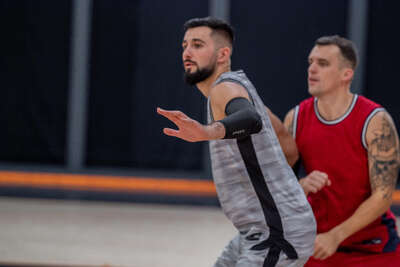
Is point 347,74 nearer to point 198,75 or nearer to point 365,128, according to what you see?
point 365,128

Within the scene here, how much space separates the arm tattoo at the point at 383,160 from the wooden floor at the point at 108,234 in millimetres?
1774

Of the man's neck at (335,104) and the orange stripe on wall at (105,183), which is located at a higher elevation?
the man's neck at (335,104)

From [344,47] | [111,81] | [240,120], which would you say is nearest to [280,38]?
[111,81]

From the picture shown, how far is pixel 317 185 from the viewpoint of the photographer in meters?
2.22

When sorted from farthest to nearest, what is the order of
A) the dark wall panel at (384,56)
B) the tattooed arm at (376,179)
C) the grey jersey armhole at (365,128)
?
1. the dark wall panel at (384,56)
2. the grey jersey armhole at (365,128)
3. the tattooed arm at (376,179)

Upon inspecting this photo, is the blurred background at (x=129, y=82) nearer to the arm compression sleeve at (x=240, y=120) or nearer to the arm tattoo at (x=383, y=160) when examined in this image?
the arm tattoo at (x=383, y=160)

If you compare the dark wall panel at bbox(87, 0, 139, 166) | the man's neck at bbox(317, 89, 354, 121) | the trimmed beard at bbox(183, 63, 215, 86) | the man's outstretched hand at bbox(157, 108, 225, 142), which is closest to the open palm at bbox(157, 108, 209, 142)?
the man's outstretched hand at bbox(157, 108, 225, 142)

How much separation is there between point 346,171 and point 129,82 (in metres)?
4.37

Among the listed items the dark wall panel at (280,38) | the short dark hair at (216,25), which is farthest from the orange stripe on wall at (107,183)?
the short dark hair at (216,25)

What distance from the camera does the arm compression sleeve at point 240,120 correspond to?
160cm

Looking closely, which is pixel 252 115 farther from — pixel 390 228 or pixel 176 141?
pixel 176 141

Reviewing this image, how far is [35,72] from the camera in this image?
6539 millimetres

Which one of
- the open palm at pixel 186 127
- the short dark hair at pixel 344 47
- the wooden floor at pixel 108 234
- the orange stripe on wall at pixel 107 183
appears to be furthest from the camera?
the orange stripe on wall at pixel 107 183

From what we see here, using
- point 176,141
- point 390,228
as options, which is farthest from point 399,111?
point 390,228
